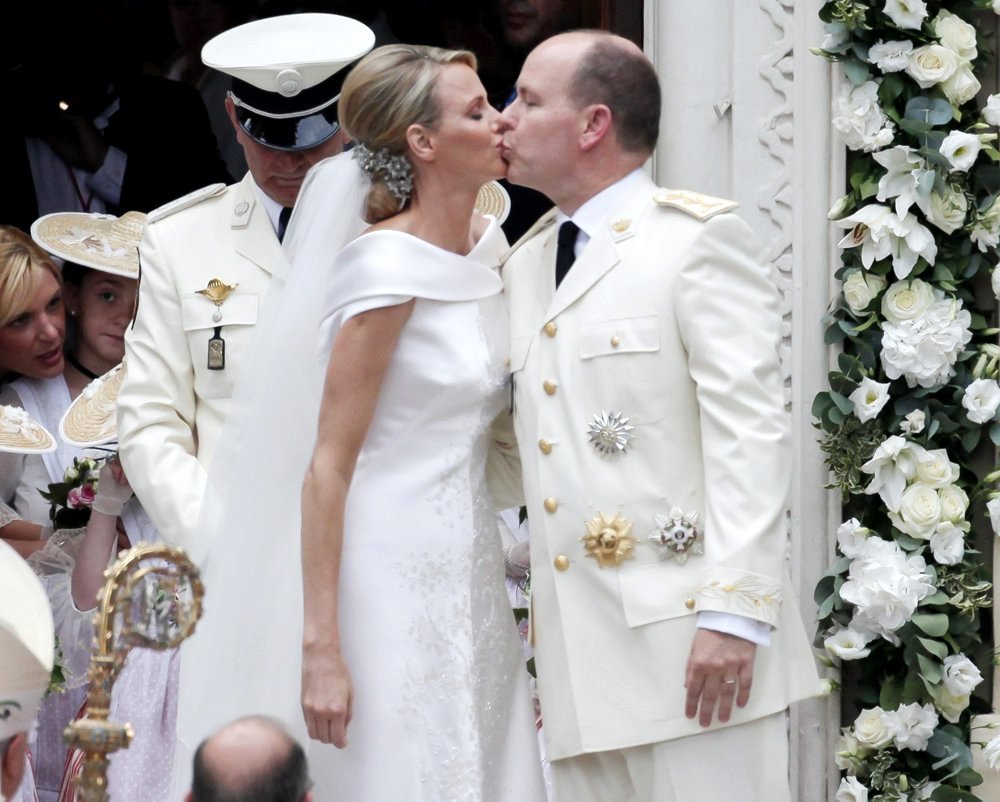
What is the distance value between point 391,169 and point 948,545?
1.93m

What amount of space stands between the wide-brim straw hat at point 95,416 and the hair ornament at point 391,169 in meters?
1.42

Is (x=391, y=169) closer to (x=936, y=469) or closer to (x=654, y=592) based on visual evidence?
(x=654, y=592)

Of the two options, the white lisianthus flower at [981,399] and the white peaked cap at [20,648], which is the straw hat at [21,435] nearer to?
the white lisianthus flower at [981,399]

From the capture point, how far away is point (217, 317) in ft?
15.2

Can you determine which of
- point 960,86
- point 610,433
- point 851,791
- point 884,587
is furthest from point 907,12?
point 851,791

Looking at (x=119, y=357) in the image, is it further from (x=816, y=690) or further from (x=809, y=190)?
(x=816, y=690)

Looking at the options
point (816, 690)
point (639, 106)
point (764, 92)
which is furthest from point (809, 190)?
point (816, 690)

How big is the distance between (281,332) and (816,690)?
139cm

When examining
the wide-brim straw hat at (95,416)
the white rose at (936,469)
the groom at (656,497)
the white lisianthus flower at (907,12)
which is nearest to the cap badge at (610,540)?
the groom at (656,497)

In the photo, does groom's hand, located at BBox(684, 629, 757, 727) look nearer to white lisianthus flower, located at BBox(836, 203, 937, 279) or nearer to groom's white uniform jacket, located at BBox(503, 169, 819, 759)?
groom's white uniform jacket, located at BBox(503, 169, 819, 759)

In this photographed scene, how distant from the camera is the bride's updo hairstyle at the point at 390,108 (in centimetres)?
402

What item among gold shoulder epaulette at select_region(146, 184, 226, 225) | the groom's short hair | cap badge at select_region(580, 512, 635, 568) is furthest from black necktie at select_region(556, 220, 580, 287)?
the groom's short hair

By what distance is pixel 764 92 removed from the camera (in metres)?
5.39

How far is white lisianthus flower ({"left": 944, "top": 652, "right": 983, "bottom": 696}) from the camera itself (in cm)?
495
